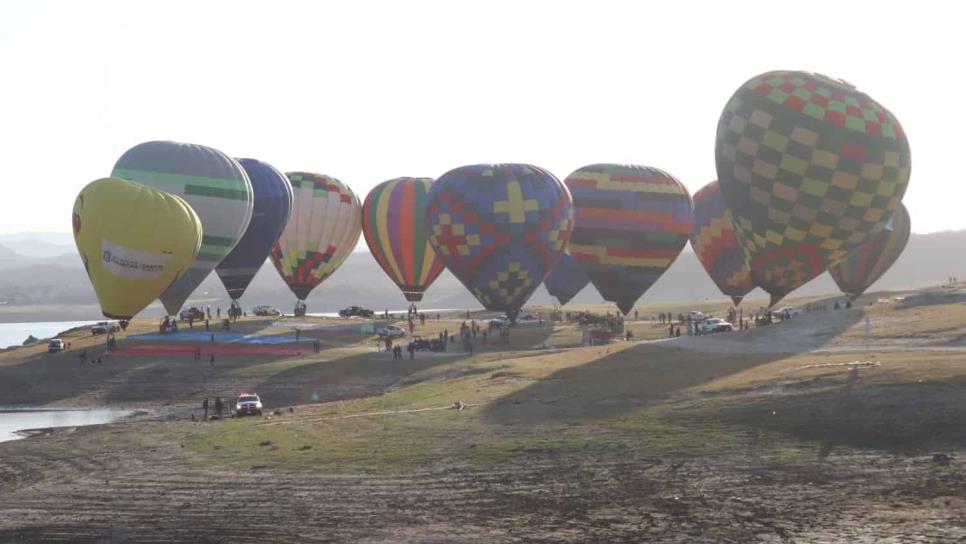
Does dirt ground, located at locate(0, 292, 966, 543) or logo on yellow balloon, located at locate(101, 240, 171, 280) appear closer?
dirt ground, located at locate(0, 292, 966, 543)

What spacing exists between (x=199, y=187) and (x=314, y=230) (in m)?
20.5

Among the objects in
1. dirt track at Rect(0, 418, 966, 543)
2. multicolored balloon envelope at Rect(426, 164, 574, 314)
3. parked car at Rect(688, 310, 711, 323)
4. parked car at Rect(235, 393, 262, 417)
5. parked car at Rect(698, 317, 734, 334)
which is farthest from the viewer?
parked car at Rect(688, 310, 711, 323)

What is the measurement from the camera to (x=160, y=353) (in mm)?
70000

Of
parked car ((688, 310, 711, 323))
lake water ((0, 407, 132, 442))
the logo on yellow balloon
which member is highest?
the logo on yellow balloon

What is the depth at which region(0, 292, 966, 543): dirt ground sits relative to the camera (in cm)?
2317

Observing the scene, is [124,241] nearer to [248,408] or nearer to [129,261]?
[129,261]

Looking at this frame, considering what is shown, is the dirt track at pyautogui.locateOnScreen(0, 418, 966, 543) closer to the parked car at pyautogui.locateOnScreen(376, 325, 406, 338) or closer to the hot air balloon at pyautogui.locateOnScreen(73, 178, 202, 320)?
the hot air balloon at pyautogui.locateOnScreen(73, 178, 202, 320)

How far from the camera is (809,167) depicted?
50.1m

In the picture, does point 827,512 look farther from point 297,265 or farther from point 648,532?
point 297,265

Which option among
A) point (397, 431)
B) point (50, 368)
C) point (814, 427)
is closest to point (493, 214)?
point (50, 368)

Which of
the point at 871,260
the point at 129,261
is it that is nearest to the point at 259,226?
the point at 129,261

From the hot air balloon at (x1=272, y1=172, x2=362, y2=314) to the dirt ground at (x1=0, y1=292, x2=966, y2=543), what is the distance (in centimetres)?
4145

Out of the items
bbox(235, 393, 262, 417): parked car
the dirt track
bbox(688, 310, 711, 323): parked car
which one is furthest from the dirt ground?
bbox(688, 310, 711, 323): parked car

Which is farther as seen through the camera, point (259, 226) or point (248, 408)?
point (259, 226)
